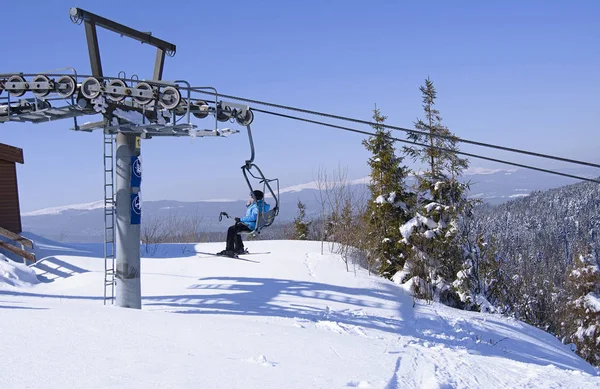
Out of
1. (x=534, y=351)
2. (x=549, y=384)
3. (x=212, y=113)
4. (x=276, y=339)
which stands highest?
(x=212, y=113)

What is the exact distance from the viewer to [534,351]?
38.1 ft

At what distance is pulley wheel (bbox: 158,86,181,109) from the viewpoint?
9.53 metres

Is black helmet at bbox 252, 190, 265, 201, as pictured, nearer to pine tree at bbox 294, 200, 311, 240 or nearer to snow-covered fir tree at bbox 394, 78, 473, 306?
snow-covered fir tree at bbox 394, 78, 473, 306

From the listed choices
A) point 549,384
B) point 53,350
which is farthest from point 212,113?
point 549,384

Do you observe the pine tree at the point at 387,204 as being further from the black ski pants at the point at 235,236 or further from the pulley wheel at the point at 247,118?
the pulley wheel at the point at 247,118

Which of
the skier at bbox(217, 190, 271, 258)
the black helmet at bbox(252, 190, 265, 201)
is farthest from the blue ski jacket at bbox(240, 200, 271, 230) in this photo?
the black helmet at bbox(252, 190, 265, 201)

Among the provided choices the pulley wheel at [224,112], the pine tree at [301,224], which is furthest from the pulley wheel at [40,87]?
the pine tree at [301,224]

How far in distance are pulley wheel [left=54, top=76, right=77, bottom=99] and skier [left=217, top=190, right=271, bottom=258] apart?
4.42 metres

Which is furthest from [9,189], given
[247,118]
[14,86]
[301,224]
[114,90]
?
[301,224]

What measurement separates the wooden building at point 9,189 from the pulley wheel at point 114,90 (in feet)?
41.3

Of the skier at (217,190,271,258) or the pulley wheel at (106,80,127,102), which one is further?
the skier at (217,190,271,258)

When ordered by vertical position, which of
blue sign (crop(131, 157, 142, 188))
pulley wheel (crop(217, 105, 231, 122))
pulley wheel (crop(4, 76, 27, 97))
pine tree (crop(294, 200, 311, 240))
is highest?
pulley wheel (crop(4, 76, 27, 97))

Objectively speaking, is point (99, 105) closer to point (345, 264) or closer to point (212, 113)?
point (212, 113)

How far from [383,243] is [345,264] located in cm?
505
